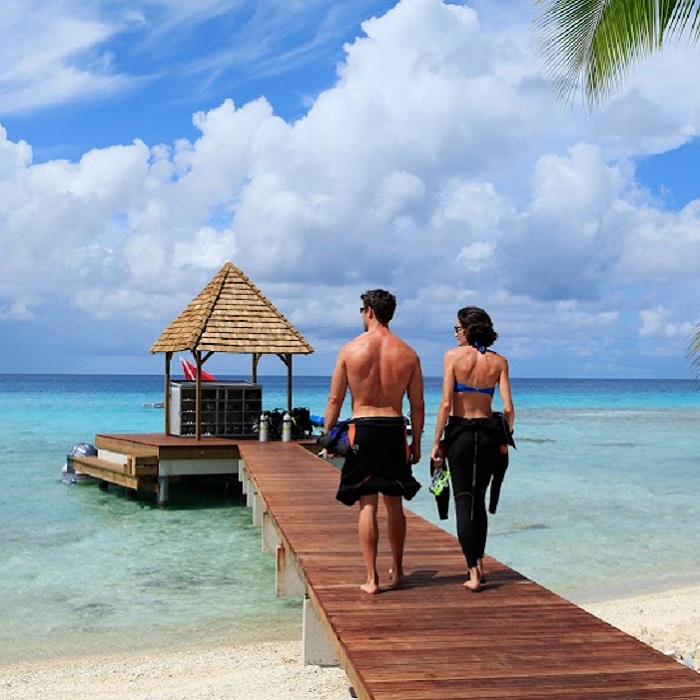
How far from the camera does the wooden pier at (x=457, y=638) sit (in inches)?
172

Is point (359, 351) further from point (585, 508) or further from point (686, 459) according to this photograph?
point (686, 459)

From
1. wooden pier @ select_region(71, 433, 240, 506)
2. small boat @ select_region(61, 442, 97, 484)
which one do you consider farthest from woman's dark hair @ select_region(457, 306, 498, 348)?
small boat @ select_region(61, 442, 97, 484)

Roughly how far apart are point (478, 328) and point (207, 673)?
13.8 feet

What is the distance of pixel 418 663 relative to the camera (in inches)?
183

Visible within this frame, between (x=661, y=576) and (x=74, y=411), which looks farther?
(x=74, y=411)

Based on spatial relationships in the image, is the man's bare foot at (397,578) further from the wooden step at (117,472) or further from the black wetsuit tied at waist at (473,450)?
the wooden step at (117,472)

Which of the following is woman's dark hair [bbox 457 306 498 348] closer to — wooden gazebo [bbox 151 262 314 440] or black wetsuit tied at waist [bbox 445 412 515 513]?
black wetsuit tied at waist [bbox 445 412 515 513]

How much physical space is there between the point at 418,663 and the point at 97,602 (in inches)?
283

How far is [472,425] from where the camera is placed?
19.3 ft

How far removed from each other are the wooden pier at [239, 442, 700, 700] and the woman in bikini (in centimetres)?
62

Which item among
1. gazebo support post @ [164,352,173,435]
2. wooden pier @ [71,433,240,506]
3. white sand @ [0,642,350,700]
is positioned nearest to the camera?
white sand @ [0,642,350,700]

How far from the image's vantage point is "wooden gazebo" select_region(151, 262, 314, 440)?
17203 mm

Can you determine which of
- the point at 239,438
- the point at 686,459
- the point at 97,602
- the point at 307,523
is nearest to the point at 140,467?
the point at 239,438

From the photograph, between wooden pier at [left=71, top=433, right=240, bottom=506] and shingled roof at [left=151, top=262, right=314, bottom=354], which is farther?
shingled roof at [left=151, top=262, right=314, bottom=354]
